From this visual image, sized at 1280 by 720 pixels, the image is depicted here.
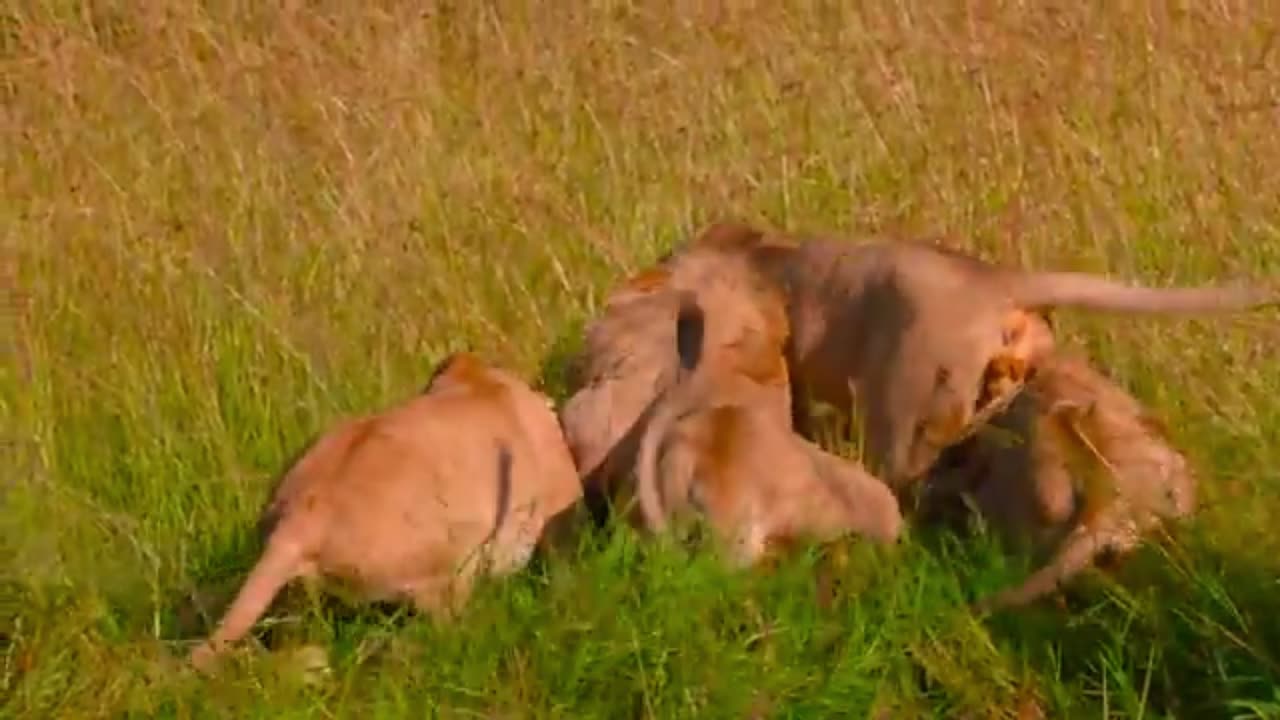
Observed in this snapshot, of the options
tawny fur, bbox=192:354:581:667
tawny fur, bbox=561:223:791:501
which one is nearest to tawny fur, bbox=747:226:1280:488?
tawny fur, bbox=561:223:791:501

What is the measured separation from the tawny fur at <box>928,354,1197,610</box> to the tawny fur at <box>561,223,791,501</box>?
1.69 ft

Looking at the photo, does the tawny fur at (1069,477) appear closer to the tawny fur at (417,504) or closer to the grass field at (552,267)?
the grass field at (552,267)

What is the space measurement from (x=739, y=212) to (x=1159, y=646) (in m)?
2.75

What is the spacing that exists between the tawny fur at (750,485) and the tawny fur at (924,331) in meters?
0.33

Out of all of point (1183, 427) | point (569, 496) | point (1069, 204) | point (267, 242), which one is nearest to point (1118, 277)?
point (1069, 204)

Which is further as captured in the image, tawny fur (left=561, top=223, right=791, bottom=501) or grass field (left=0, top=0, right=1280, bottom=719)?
tawny fur (left=561, top=223, right=791, bottom=501)

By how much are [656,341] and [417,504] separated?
1078 millimetres

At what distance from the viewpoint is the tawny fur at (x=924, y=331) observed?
529 cm

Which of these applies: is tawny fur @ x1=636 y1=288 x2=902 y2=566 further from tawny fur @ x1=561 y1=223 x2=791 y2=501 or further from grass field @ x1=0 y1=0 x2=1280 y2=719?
tawny fur @ x1=561 y1=223 x2=791 y2=501

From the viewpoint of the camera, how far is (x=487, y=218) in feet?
22.2

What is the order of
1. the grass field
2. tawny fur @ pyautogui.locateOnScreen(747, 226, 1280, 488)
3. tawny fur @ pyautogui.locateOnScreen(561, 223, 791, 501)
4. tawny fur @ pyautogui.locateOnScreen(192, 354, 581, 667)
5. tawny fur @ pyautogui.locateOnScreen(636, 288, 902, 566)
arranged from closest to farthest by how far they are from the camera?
1. the grass field
2. tawny fur @ pyautogui.locateOnScreen(192, 354, 581, 667)
3. tawny fur @ pyautogui.locateOnScreen(636, 288, 902, 566)
4. tawny fur @ pyautogui.locateOnScreen(747, 226, 1280, 488)
5. tawny fur @ pyautogui.locateOnScreen(561, 223, 791, 501)

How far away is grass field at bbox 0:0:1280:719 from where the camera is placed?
176 inches

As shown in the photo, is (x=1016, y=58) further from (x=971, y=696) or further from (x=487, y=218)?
(x=971, y=696)

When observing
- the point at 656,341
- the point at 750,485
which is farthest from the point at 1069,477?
the point at 656,341
